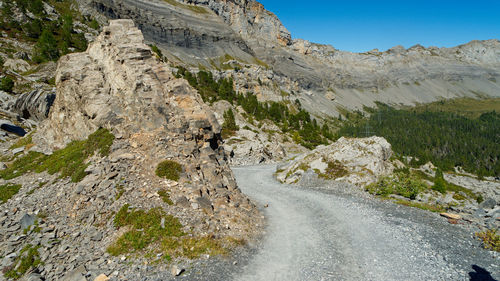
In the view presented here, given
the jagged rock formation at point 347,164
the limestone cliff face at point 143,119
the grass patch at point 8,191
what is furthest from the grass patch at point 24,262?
the jagged rock formation at point 347,164

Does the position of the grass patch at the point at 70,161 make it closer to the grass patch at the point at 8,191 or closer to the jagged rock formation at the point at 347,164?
the grass patch at the point at 8,191

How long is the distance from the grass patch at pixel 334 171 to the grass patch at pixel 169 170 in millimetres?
20217

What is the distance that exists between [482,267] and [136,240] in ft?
58.2

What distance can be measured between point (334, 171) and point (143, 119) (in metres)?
23.8

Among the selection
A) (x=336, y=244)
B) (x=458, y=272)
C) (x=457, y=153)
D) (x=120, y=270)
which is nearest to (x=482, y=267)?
(x=458, y=272)

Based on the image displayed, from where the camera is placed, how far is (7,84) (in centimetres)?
4581

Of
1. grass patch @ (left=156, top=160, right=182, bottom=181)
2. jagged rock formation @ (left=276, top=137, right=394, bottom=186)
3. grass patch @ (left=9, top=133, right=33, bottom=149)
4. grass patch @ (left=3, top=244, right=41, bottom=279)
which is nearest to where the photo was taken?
grass patch @ (left=3, top=244, right=41, bottom=279)

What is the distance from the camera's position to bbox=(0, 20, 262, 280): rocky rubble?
1292 cm

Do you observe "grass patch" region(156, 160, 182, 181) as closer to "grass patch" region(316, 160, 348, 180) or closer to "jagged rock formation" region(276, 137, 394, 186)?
"jagged rock formation" region(276, 137, 394, 186)

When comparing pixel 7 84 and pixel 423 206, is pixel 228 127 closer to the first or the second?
pixel 7 84

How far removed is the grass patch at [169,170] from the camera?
17.8 meters

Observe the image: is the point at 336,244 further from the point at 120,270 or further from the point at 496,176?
the point at 496,176

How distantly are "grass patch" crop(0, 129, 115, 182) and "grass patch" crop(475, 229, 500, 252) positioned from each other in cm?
2564

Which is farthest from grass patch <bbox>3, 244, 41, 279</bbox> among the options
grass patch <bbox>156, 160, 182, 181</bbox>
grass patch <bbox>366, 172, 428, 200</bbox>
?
grass patch <bbox>366, 172, 428, 200</bbox>
